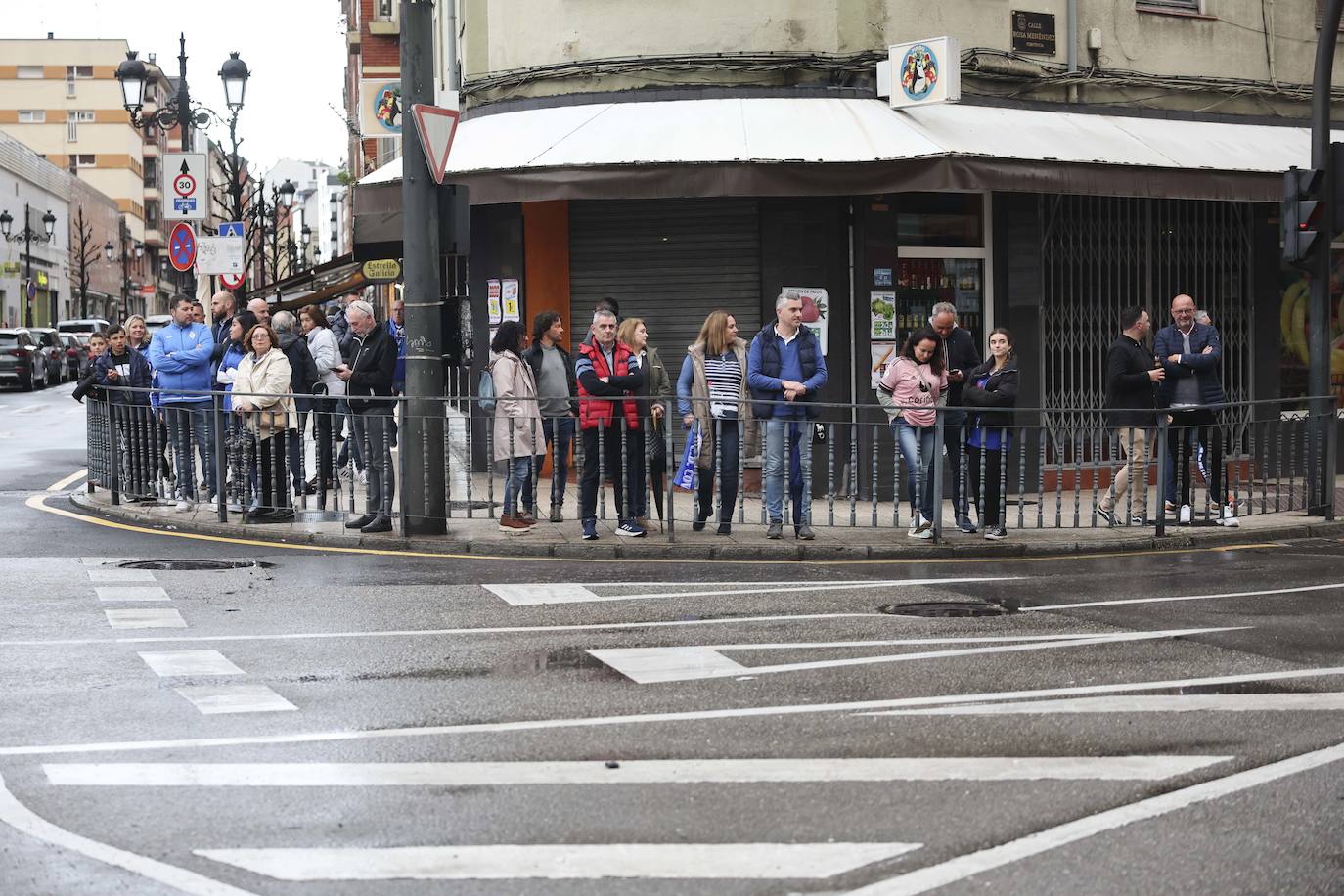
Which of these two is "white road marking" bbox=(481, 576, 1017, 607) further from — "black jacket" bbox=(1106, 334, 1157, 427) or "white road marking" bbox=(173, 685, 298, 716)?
"black jacket" bbox=(1106, 334, 1157, 427)

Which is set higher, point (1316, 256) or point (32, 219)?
point (32, 219)

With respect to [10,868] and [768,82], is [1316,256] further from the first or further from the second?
[10,868]

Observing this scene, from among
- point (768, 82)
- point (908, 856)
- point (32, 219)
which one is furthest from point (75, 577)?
point (32, 219)

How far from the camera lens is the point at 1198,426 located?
14258 mm

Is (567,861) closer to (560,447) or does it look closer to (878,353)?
(560,447)

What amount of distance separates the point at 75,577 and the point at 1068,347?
34.6 feet

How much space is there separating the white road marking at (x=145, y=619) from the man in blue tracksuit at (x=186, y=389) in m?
5.62

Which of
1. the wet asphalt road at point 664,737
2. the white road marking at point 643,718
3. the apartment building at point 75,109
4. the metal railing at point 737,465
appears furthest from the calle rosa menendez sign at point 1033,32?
Result: the apartment building at point 75,109

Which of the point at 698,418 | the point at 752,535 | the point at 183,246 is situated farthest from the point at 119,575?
the point at 183,246

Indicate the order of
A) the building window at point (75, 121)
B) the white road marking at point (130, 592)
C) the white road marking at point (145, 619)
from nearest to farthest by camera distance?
the white road marking at point (145, 619) < the white road marking at point (130, 592) < the building window at point (75, 121)

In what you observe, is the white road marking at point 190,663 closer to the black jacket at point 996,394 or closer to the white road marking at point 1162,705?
the white road marking at point 1162,705

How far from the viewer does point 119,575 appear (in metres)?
11.3

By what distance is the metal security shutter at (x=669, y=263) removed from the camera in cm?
1731

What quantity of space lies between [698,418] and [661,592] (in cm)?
338
